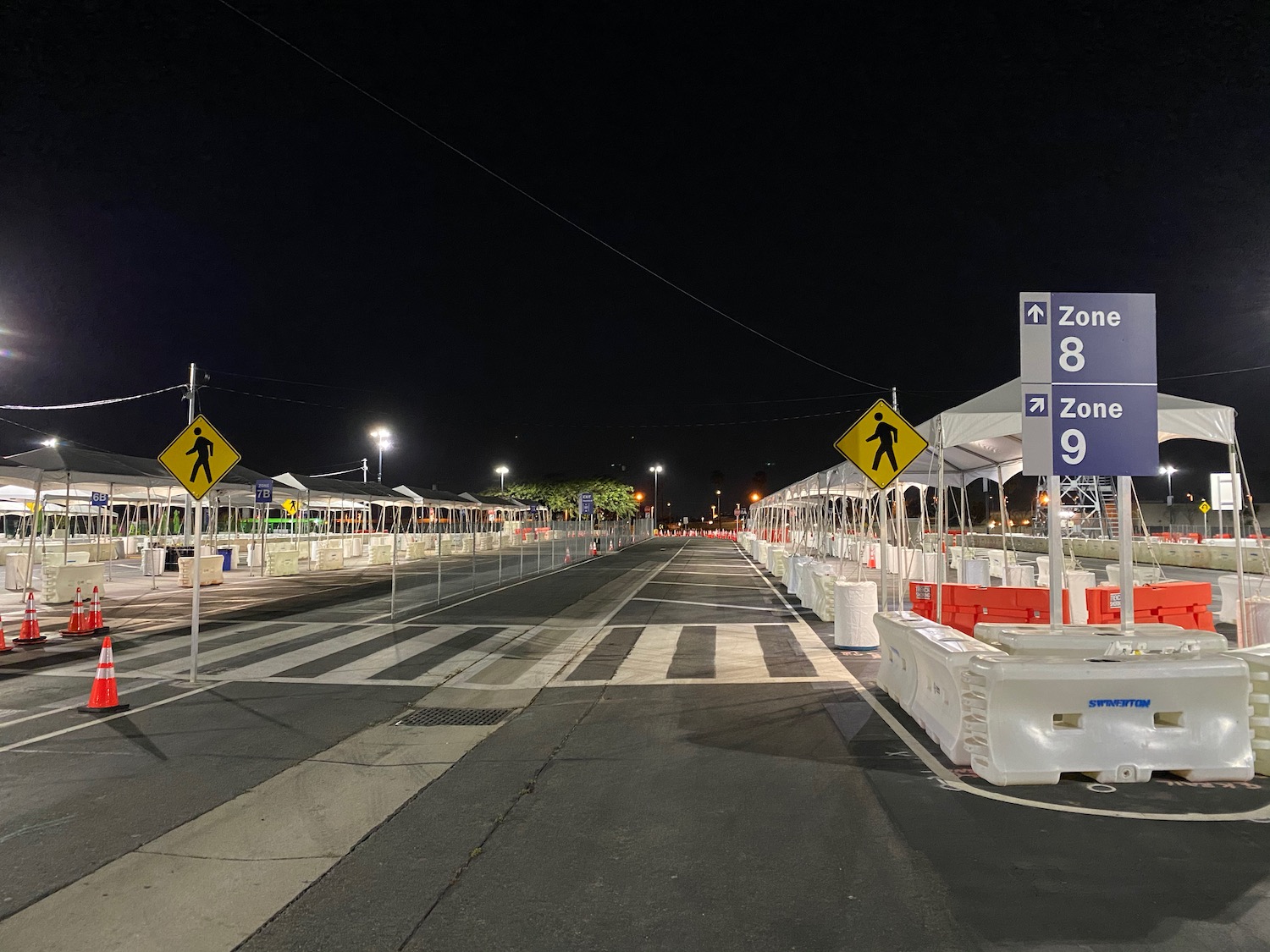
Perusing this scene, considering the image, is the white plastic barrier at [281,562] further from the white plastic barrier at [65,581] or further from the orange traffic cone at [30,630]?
the orange traffic cone at [30,630]

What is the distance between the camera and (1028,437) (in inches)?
317

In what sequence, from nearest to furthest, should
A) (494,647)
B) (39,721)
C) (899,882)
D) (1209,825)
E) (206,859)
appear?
(899,882)
(206,859)
(1209,825)
(39,721)
(494,647)

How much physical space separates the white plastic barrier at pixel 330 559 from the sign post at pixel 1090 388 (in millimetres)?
27778

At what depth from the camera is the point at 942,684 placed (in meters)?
6.91

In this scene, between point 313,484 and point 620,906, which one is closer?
point 620,906

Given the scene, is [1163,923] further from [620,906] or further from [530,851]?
[530,851]

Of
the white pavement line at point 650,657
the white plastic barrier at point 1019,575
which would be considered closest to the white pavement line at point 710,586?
the white plastic barrier at point 1019,575

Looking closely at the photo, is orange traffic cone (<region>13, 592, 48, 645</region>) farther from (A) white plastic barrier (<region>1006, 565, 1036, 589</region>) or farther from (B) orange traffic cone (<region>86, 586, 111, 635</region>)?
(A) white plastic barrier (<region>1006, 565, 1036, 589</region>)

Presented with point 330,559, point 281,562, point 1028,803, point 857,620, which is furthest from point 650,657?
point 330,559

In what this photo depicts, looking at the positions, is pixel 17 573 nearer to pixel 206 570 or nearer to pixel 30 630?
pixel 206 570

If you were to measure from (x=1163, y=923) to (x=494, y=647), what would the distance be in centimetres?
1006

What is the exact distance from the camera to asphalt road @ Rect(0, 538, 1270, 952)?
3.79 meters

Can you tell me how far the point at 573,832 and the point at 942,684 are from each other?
3.56 meters

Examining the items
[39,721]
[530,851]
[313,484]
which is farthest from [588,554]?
[530,851]
